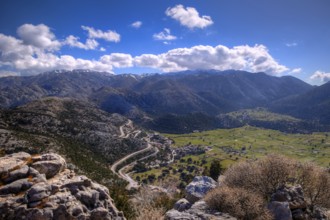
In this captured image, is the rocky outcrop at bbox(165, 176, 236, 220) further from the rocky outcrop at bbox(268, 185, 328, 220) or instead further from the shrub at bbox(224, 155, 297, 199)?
the rocky outcrop at bbox(268, 185, 328, 220)

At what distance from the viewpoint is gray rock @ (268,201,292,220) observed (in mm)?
32812

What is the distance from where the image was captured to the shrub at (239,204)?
32406 millimetres

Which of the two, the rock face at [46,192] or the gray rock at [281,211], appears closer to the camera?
the rock face at [46,192]

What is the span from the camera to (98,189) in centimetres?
2786

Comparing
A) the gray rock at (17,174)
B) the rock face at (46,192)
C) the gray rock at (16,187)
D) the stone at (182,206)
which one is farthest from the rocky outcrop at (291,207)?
the gray rock at (17,174)

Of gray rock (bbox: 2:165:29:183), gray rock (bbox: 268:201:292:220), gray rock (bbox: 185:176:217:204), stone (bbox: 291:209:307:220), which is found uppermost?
gray rock (bbox: 2:165:29:183)

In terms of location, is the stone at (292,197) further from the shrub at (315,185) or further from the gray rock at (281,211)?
the shrub at (315,185)

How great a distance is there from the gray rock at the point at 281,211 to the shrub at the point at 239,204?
1.31 metres

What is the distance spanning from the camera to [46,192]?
24234 millimetres

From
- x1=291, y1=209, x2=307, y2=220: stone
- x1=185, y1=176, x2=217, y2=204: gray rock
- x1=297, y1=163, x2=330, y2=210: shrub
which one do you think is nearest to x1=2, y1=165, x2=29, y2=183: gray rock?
x1=185, y1=176, x2=217, y2=204: gray rock

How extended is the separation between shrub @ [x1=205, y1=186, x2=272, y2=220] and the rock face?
13.3 m

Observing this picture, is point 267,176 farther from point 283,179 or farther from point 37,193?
point 37,193

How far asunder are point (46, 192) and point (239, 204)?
73.9ft

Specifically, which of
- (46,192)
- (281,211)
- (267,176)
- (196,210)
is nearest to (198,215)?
(196,210)
